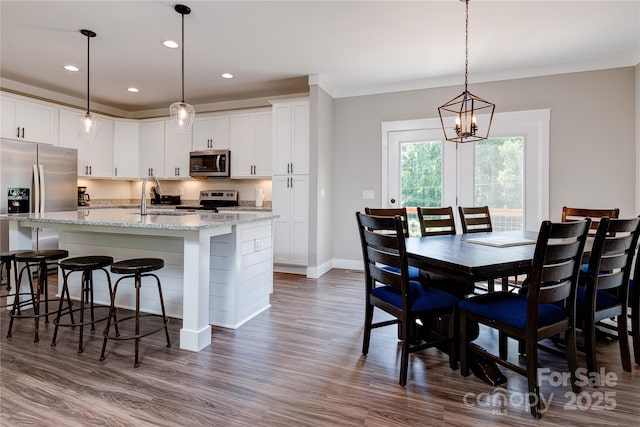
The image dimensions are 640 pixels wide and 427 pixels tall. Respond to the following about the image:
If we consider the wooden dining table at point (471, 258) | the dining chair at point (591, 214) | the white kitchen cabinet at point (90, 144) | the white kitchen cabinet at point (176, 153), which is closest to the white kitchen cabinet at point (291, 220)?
the white kitchen cabinet at point (176, 153)

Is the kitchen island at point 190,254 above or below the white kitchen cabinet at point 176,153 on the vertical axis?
below

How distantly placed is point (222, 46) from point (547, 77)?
377 centimetres

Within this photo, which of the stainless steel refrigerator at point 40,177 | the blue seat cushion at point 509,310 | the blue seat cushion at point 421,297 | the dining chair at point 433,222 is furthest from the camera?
the stainless steel refrigerator at point 40,177

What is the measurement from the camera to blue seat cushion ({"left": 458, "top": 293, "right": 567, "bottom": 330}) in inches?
67.2

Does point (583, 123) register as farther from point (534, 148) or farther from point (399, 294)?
point (399, 294)

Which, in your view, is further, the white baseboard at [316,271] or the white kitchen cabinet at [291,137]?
the white kitchen cabinet at [291,137]

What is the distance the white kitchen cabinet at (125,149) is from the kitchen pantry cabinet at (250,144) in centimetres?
192

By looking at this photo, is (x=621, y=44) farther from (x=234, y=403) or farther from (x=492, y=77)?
(x=234, y=403)

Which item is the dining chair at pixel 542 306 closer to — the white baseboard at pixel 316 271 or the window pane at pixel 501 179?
the window pane at pixel 501 179

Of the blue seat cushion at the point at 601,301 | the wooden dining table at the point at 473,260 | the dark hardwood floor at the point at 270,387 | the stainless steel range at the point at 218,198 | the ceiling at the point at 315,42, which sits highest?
the ceiling at the point at 315,42

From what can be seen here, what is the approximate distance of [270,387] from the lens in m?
1.90

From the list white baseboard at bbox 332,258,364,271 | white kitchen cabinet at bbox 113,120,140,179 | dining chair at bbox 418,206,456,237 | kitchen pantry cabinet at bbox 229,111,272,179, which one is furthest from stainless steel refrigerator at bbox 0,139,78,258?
dining chair at bbox 418,206,456,237

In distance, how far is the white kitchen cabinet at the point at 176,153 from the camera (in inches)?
221

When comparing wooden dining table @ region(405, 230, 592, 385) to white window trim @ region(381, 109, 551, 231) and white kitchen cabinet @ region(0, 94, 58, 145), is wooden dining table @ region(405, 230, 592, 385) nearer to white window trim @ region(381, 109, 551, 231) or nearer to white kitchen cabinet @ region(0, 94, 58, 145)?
white window trim @ region(381, 109, 551, 231)
